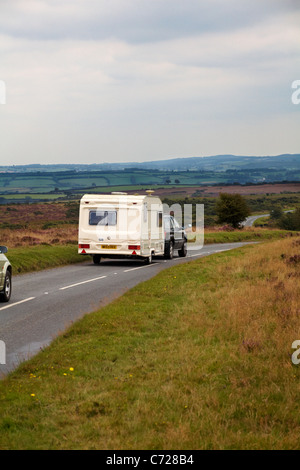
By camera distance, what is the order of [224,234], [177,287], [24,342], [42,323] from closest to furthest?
[24,342]
[42,323]
[177,287]
[224,234]

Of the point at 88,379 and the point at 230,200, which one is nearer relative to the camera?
the point at 88,379

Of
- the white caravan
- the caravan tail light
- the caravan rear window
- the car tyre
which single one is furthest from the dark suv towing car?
the caravan tail light

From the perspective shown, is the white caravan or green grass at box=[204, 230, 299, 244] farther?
green grass at box=[204, 230, 299, 244]

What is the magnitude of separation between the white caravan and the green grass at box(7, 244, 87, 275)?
5.05 ft

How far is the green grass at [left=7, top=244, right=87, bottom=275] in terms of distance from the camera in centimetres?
2370

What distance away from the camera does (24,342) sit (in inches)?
414

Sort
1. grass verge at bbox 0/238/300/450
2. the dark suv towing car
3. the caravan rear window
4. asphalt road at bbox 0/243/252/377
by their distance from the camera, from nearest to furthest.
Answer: grass verge at bbox 0/238/300/450
asphalt road at bbox 0/243/252/377
the caravan rear window
the dark suv towing car

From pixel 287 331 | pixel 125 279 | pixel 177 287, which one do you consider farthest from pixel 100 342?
pixel 125 279

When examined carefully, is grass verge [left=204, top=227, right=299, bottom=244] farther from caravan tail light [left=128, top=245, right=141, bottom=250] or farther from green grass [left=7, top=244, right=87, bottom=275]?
caravan tail light [left=128, top=245, right=141, bottom=250]

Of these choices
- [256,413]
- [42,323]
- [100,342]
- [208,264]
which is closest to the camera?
[256,413]

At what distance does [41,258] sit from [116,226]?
3.26 m

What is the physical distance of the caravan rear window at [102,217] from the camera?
2489cm
